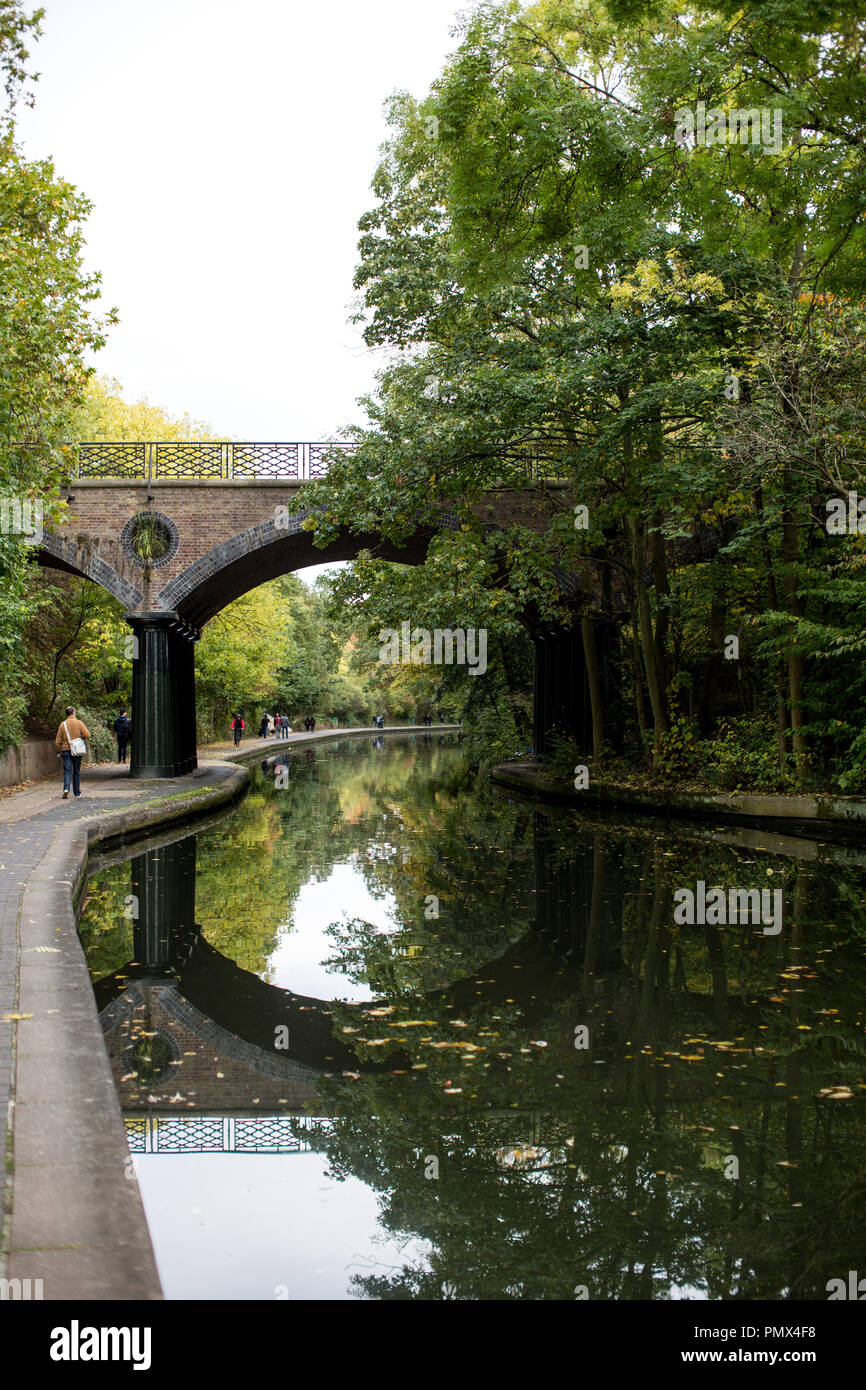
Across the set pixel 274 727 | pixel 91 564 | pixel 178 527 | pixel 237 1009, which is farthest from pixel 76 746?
pixel 274 727

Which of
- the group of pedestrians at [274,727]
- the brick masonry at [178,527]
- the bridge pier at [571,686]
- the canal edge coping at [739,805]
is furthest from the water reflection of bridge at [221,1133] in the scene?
the group of pedestrians at [274,727]

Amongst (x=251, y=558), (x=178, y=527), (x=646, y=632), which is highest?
(x=178, y=527)

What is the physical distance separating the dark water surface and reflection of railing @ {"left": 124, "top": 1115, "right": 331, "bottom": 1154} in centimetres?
1

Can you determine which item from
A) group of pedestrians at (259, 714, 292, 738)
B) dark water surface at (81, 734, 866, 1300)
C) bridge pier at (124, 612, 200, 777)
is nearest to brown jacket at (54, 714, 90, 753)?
bridge pier at (124, 612, 200, 777)

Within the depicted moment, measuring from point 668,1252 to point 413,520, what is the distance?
14.0 metres

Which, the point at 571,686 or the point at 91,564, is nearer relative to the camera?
the point at 91,564

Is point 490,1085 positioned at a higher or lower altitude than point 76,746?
lower

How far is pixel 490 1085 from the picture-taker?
4586 millimetres

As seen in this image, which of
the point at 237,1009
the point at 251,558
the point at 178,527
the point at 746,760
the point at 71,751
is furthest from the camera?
the point at 251,558

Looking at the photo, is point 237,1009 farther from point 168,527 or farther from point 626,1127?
point 168,527

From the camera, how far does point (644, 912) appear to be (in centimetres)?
845

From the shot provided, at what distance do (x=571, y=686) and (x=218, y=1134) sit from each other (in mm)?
20435

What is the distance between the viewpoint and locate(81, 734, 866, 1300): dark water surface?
323 centimetres
